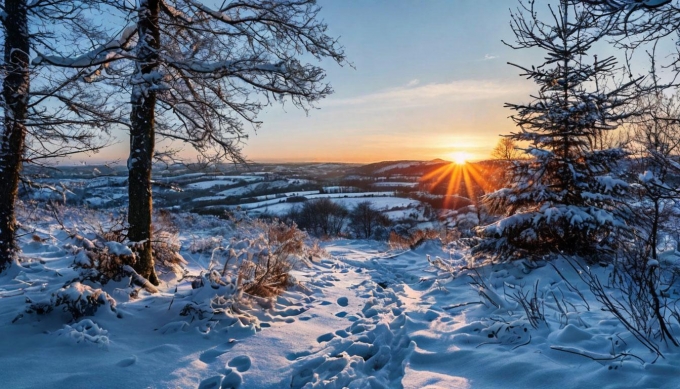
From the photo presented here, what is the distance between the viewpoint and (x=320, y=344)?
11.9 feet

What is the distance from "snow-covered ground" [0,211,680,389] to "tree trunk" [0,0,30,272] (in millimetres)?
758

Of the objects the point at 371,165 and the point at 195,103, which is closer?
A: the point at 195,103

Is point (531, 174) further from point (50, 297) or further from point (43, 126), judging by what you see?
point (43, 126)

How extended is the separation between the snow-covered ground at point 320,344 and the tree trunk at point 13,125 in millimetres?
758

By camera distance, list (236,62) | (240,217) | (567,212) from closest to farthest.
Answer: (236,62), (567,212), (240,217)

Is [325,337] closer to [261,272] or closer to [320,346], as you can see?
[320,346]

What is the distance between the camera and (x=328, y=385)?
270 centimetres

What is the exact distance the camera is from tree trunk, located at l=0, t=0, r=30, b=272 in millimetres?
4844

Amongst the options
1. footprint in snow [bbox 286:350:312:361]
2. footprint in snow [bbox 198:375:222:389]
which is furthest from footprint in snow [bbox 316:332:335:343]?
footprint in snow [bbox 198:375:222:389]

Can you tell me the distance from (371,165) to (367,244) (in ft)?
290

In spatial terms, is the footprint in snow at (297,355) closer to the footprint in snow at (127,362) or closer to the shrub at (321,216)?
the footprint in snow at (127,362)

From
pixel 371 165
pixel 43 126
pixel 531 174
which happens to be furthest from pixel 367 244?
pixel 371 165

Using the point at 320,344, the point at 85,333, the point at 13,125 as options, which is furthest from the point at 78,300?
the point at 13,125

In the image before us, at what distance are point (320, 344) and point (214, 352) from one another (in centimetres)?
100
